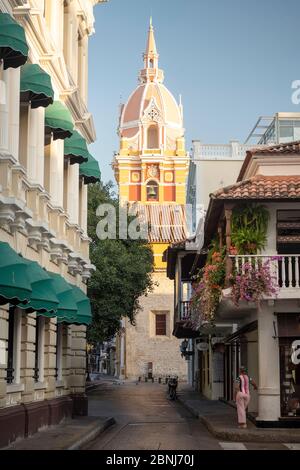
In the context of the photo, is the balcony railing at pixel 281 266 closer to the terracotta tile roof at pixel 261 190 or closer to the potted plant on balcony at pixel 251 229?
the potted plant on balcony at pixel 251 229

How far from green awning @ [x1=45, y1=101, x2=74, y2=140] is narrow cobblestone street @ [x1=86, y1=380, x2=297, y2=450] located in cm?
824

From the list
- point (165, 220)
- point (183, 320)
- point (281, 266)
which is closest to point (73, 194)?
point (281, 266)

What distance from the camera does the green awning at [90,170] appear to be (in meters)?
29.5

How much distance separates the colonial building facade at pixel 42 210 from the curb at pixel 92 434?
1.24 m

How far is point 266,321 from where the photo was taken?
77.6 ft

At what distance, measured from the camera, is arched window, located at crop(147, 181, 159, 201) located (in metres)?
84.7

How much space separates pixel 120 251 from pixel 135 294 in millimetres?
2900

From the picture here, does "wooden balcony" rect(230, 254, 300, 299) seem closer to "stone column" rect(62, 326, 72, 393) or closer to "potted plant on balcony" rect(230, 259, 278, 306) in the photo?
"potted plant on balcony" rect(230, 259, 278, 306)

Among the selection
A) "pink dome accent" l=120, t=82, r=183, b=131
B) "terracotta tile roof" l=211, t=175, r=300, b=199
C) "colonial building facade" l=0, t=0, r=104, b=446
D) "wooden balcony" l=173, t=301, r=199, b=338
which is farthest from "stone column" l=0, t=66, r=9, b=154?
"pink dome accent" l=120, t=82, r=183, b=131

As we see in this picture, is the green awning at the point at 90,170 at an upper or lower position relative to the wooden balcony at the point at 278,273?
upper

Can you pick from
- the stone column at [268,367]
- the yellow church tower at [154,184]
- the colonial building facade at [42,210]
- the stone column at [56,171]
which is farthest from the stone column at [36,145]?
the yellow church tower at [154,184]

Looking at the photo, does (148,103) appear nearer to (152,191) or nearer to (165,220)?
(152,191)

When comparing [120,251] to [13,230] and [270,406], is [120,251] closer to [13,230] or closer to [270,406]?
[270,406]
